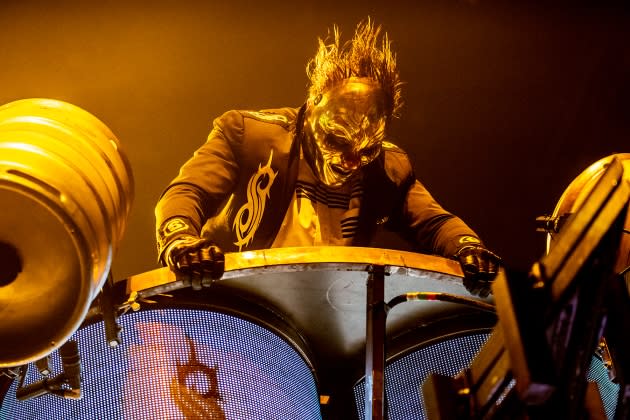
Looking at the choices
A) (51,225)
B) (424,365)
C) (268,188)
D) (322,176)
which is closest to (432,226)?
(322,176)

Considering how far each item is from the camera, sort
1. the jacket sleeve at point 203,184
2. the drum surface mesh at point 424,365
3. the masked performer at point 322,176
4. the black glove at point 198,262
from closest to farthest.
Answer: the black glove at point 198,262
the drum surface mesh at point 424,365
the jacket sleeve at point 203,184
the masked performer at point 322,176

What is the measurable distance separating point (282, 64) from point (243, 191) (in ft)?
3.45

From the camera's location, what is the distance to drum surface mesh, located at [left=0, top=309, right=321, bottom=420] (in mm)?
2020

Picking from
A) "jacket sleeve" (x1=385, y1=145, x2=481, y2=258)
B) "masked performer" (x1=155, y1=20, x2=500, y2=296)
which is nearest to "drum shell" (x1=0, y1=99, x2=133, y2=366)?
"masked performer" (x1=155, y1=20, x2=500, y2=296)

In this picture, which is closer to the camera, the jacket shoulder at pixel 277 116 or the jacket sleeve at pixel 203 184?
the jacket sleeve at pixel 203 184

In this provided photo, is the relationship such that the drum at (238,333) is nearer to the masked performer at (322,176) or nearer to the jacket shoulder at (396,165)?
the masked performer at (322,176)

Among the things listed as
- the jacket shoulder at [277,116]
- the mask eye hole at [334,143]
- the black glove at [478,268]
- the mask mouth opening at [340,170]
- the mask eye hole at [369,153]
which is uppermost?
the jacket shoulder at [277,116]

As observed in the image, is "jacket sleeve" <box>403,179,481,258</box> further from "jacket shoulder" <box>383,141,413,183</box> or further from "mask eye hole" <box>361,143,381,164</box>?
"mask eye hole" <box>361,143,381,164</box>

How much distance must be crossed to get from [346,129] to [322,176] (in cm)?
25

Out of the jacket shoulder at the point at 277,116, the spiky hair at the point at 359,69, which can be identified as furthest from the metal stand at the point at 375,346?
the jacket shoulder at the point at 277,116

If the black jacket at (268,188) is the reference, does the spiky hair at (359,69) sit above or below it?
above

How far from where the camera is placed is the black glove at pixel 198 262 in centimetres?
211

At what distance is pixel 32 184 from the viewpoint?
173cm

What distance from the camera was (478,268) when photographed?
7.79ft
